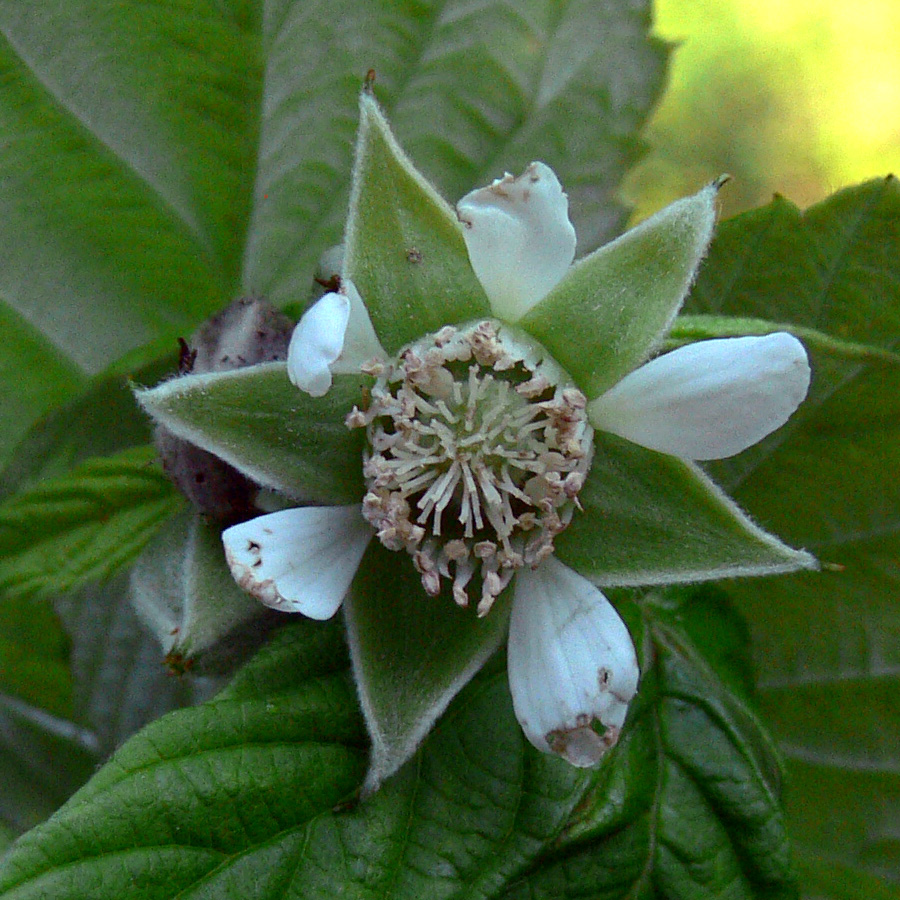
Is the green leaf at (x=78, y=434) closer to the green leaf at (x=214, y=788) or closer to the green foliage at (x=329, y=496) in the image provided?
the green foliage at (x=329, y=496)

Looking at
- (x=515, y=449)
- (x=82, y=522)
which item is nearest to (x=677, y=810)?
(x=515, y=449)

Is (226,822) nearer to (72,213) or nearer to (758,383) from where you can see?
(758,383)

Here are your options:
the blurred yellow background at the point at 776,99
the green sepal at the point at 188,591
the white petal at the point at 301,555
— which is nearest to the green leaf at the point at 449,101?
the green sepal at the point at 188,591

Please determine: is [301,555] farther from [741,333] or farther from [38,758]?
[38,758]

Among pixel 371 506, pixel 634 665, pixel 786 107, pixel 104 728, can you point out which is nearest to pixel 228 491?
pixel 371 506

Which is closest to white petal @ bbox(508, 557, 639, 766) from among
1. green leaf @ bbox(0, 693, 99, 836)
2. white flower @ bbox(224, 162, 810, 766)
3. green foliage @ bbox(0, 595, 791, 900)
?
white flower @ bbox(224, 162, 810, 766)
